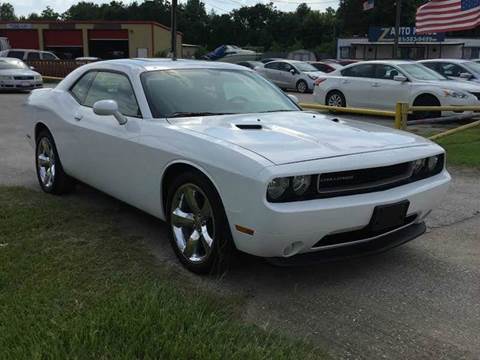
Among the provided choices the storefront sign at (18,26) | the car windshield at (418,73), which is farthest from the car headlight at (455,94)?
the storefront sign at (18,26)

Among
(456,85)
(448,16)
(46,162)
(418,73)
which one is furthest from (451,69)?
(46,162)

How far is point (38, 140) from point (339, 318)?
4299mm

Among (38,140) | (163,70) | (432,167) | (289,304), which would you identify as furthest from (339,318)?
(38,140)

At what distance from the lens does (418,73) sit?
44.9ft

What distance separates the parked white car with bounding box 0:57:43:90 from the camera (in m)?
20.3

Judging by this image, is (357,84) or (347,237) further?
(357,84)

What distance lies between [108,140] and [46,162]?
1666 mm

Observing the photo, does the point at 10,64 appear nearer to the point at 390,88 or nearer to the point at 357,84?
the point at 357,84

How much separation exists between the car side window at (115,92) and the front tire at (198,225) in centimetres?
98

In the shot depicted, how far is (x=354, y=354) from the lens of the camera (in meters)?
3.03

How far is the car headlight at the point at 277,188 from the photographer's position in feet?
11.2

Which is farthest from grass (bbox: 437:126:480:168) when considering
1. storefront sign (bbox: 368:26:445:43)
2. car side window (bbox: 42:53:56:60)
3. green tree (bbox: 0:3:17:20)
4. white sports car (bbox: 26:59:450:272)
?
green tree (bbox: 0:3:17:20)

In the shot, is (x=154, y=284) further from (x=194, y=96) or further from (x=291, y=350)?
(x=194, y=96)

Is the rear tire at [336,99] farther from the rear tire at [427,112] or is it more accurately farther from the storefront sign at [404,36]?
the storefront sign at [404,36]
